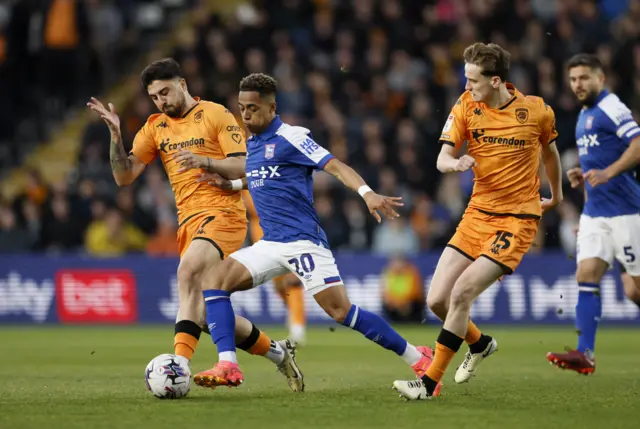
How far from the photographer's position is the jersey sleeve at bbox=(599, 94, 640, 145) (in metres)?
10.3

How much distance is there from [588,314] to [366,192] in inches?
137

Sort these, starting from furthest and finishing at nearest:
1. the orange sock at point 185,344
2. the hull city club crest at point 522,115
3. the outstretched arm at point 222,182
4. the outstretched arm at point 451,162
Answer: the outstretched arm at point 222,182, the hull city club crest at point 522,115, the orange sock at point 185,344, the outstretched arm at point 451,162

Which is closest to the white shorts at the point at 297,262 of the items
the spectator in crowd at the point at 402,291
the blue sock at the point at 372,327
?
the blue sock at the point at 372,327

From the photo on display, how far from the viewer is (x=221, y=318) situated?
8.56m

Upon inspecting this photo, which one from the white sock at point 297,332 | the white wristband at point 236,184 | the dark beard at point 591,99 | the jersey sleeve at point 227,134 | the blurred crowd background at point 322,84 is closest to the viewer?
the white wristband at point 236,184

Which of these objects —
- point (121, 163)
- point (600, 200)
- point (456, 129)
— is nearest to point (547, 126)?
point (456, 129)

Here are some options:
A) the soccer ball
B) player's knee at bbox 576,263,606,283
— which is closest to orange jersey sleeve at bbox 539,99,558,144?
player's knee at bbox 576,263,606,283

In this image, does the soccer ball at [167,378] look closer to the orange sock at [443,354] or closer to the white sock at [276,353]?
the white sock at [276,353]

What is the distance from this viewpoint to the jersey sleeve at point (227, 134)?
30.6 feet

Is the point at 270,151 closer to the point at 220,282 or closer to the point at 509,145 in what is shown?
the point at 220,282

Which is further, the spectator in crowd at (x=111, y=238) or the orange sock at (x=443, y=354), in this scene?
the spectator in crowd at (x=111, y=238)

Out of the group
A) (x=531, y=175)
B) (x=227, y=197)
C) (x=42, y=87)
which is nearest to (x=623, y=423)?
(x=531, y=175)

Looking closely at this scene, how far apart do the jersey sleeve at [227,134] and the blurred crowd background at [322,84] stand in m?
9.06

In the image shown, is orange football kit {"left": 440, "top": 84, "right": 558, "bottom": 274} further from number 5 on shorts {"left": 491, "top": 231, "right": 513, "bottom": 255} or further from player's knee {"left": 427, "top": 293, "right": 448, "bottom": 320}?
player's knee {"left": 427, "top": 293, "right": 448, "bottom": 320}
